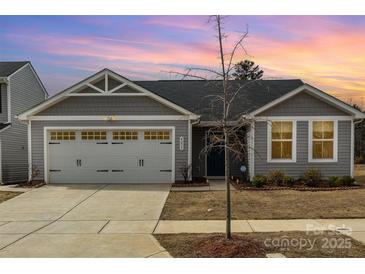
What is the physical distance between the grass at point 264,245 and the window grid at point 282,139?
7.76 m

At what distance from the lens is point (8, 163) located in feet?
60.7

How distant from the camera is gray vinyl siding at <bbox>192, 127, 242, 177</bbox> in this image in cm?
1677

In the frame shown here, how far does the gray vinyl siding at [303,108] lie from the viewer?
15.2 metres

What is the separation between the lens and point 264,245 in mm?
6820

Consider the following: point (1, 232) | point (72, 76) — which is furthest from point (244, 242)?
point (72, 76)

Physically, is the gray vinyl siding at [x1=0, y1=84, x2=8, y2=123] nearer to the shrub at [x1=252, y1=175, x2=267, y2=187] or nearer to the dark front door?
the dark front door

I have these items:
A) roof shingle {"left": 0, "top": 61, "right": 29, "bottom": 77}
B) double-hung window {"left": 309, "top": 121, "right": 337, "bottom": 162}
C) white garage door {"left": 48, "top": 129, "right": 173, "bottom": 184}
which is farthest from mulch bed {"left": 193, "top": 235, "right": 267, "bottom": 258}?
roof shingle {"left": 0, "top": 61, "right": 29, "bottom": 77}

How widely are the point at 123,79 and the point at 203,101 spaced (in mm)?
4253

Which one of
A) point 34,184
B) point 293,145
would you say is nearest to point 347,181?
point 293,145

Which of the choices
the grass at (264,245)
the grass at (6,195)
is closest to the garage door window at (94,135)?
the grass at (6,195)

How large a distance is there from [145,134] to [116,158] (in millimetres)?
1458

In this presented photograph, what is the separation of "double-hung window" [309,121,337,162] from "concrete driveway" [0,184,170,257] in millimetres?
5919

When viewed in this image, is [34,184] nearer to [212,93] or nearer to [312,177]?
[212,93]
